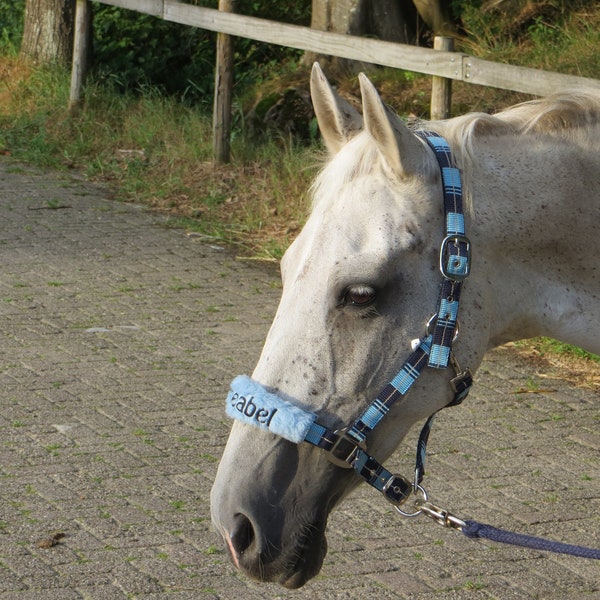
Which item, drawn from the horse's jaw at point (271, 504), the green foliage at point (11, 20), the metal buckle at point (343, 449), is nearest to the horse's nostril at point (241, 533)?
the horse's jaw at point (271, 504)

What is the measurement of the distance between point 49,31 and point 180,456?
9.24m

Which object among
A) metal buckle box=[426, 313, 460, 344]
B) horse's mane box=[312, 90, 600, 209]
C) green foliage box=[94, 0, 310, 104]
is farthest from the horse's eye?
green foliage box=[94, 0, 310, 104]

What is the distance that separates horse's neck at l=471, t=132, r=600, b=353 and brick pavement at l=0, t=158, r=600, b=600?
141 cm

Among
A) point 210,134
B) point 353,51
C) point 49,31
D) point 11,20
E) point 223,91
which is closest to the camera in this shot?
point 353,51

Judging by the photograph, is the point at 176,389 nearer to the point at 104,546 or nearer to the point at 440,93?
the point at 104,546

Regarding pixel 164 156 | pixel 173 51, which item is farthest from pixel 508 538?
pixel 173 51

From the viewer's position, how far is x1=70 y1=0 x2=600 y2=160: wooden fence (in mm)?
7164

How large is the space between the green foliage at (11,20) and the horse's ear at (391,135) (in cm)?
1296

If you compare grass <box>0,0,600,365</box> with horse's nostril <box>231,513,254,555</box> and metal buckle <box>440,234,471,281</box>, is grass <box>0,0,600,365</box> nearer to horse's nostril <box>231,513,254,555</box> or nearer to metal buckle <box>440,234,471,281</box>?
horse's nostril <box>231,513,254,555</box>

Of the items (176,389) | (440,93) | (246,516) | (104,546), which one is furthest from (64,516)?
(440,93)

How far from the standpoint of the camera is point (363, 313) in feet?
8.73

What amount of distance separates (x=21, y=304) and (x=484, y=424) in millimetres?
3187

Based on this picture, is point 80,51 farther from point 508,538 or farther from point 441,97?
point 508,538

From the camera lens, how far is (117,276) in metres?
7.73
